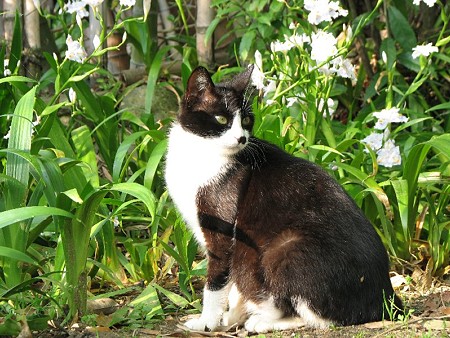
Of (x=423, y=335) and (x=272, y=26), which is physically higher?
(x=272, y=26)

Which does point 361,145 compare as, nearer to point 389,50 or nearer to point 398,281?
point 398,281

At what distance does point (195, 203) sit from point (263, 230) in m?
0.33

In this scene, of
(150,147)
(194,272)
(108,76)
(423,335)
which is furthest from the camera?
(108,76)

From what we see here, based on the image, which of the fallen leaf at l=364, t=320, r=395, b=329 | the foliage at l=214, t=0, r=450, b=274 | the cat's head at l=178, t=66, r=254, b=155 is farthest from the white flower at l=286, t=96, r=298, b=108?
the fallen leaf at l=364, t=320, r=395, b=329

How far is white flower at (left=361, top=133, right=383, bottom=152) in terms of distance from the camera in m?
4.61

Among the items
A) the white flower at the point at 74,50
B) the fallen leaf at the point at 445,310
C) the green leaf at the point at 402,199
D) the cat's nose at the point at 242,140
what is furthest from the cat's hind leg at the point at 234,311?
the white flower at the point at 74,50

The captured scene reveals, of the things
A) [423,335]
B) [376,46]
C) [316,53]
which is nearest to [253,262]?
[423,335]

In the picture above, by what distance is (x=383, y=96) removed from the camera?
19.7ft

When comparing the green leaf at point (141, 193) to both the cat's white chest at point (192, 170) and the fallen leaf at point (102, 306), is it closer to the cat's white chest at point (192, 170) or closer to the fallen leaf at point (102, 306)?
the cat's white chest at point (192, 170)

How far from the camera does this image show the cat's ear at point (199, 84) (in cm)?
357

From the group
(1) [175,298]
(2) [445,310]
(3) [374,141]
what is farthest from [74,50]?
(2) [445,310]

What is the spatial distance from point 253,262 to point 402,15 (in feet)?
10.0

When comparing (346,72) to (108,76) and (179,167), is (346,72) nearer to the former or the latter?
(179,167)

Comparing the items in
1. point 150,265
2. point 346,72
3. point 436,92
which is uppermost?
point 346,72
